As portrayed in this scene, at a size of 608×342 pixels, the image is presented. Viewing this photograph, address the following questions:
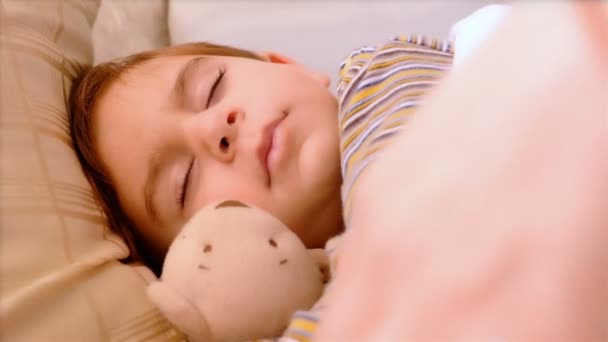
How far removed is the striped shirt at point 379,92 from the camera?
1.97 feet

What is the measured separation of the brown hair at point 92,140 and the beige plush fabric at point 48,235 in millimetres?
24

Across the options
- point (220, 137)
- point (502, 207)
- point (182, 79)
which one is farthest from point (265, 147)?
point (502, 207)

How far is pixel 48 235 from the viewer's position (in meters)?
0.55

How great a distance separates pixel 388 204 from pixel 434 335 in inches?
2.6

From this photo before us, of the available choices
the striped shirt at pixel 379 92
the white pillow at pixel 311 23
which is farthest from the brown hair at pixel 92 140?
the white pillow at pixel 311 23

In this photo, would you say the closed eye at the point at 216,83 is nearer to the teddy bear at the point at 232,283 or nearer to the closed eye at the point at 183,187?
the closed eye at the point at 183,187

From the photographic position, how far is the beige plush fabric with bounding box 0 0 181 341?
49 centimetres

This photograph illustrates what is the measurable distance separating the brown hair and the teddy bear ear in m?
0.15

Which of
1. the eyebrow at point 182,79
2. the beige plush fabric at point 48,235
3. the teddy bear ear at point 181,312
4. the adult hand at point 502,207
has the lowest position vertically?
the teddy bear ear at point 181,312

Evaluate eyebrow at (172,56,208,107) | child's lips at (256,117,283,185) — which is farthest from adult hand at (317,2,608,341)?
eyebrow at (172,56,208,107)

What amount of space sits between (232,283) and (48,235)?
0.18 metres

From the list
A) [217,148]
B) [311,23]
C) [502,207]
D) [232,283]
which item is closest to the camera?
[502,207]

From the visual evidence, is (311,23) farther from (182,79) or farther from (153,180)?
(153,180)

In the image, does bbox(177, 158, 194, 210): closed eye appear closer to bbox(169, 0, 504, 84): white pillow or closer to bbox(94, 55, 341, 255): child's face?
bbox(94, 55, 341, 255): child's face
